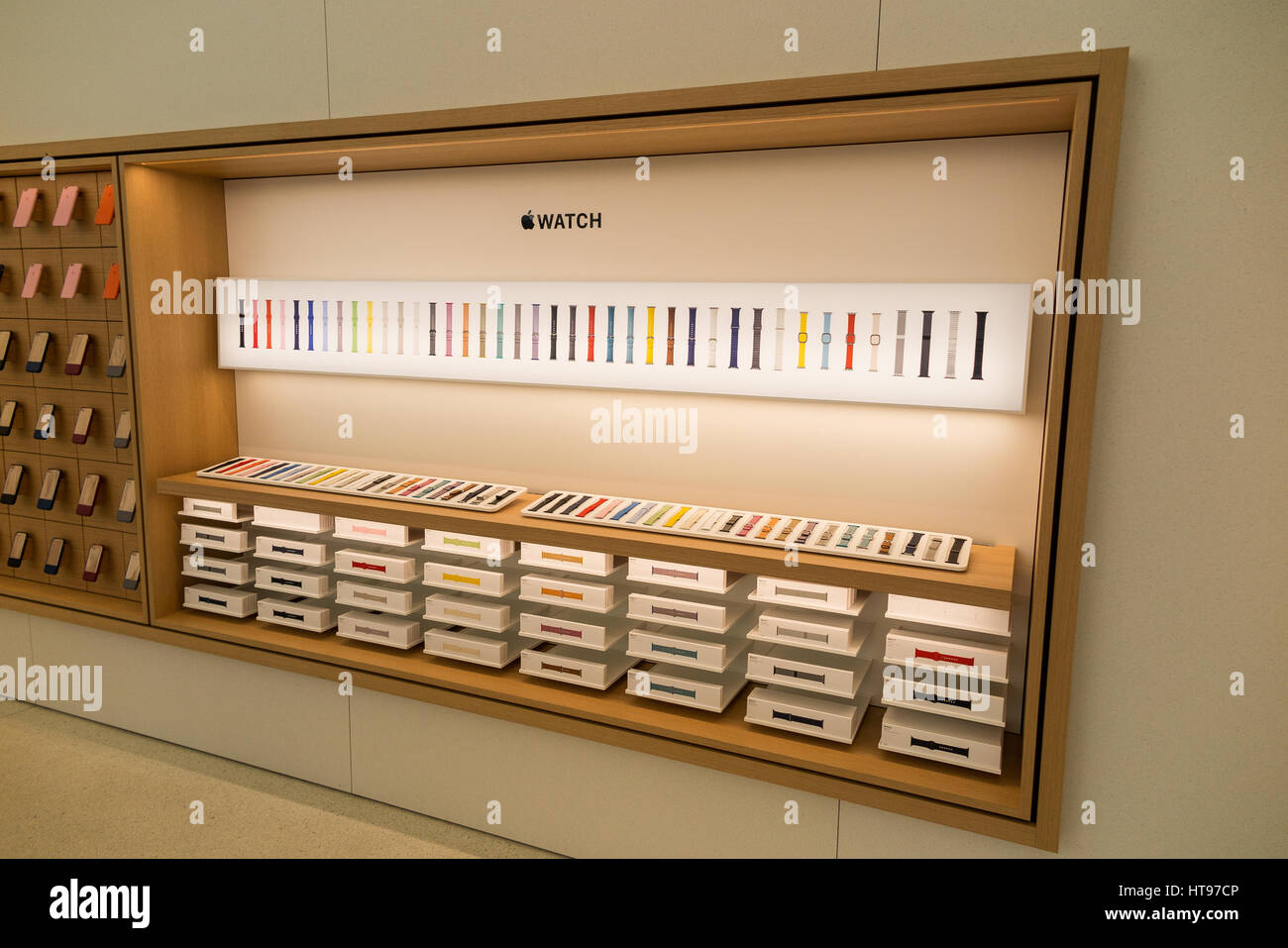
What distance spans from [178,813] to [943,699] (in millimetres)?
2389

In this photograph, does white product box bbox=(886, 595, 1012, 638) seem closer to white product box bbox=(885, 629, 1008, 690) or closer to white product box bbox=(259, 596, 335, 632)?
white product box bbox=(885, 629, 1008, 690)

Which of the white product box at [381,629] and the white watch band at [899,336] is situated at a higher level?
the white watch band at [899,336]

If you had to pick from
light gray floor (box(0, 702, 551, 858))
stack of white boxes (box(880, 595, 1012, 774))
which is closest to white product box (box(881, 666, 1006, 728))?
stack of white boxes (box(880, 595, 1012, 774))

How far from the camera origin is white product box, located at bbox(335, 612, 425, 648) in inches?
108

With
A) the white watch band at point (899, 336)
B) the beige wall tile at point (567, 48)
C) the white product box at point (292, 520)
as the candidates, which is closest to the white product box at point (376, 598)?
the white product box at point (292, 520)

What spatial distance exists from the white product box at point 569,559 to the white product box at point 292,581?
839 mm

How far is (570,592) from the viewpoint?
246 centimetres

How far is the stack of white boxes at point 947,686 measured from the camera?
2059 mm

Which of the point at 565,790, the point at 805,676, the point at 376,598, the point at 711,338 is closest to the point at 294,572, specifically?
the point at 376,598

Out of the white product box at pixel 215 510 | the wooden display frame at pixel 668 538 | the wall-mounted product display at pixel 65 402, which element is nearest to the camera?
the wooden display frame at pixel 668 538

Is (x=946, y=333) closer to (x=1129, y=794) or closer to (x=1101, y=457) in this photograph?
(x=1101, y=457)

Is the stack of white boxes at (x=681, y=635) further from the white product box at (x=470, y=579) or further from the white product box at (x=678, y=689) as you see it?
the white product box at (x=470, y=579)

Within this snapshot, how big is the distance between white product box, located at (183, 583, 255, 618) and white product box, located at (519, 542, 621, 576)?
119 centimetres
